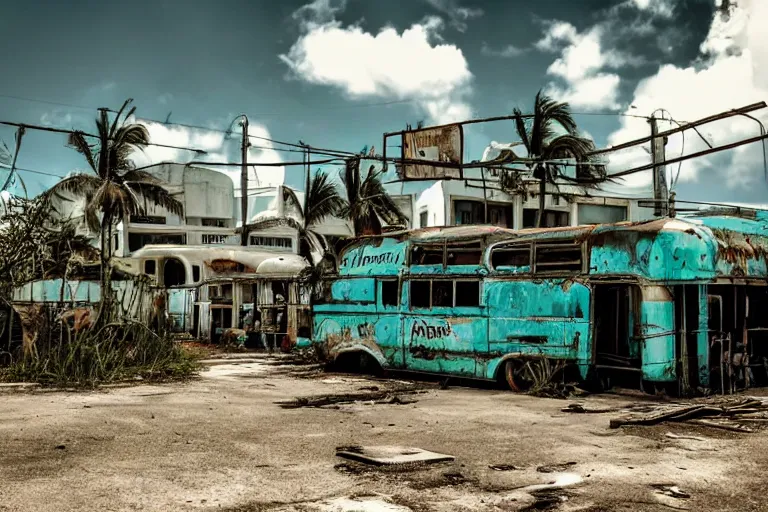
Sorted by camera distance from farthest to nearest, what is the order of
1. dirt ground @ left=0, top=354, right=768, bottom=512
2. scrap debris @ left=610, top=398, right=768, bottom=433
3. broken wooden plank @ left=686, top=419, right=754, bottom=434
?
scrap debris @ left=610, top=398, right=768, bottom=433 < broken wooden plank @ left=686, top=419, right=754, bottom=434 < dirt ground @ left=0, top=354, right=768, bottom=512

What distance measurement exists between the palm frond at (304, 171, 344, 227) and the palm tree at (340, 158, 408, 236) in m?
A: 0.78

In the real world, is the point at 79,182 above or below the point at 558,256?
above

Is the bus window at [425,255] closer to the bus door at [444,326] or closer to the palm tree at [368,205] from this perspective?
the bus door at [444,326]

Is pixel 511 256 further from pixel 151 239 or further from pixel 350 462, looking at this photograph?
pixel 151 239

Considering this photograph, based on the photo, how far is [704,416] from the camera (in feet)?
33.8

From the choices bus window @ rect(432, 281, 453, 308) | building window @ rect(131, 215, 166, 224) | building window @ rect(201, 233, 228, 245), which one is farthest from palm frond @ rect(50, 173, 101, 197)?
bus window @ rect(432, 281, 453, 308)

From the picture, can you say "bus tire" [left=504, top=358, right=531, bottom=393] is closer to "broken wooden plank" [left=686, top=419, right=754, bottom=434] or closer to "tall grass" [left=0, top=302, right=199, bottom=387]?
A: "broken wooden plank" [left=686, top=419, right=754, bottom=434]

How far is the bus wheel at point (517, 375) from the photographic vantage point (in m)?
14.0

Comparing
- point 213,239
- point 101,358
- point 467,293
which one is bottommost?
point 101,358

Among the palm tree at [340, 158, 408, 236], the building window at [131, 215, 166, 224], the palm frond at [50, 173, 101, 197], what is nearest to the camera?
the palm frond at [50, 173, 101, 197]

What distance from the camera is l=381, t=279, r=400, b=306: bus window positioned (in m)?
16.3

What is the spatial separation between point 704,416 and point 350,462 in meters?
5.22

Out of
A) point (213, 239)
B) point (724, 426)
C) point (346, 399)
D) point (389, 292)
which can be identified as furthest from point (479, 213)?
point (724, 426)

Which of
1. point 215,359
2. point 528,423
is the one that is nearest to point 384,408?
point 528,423
